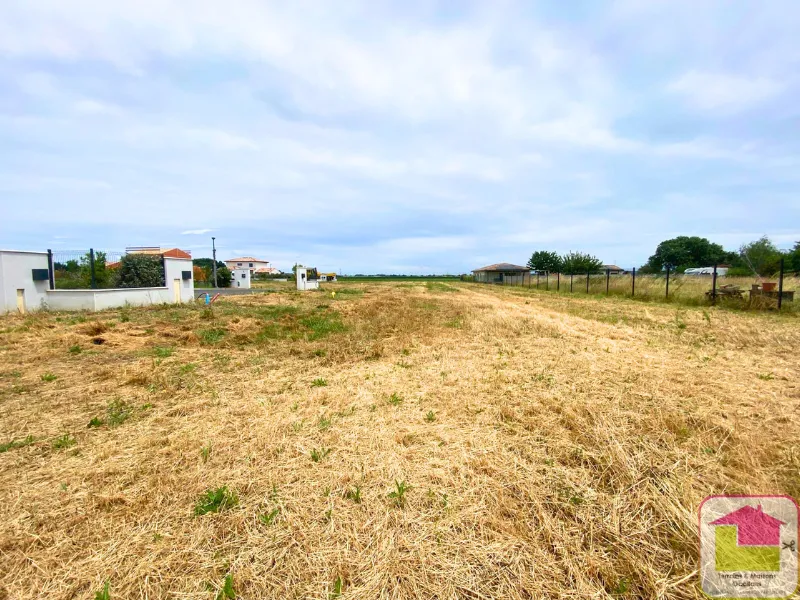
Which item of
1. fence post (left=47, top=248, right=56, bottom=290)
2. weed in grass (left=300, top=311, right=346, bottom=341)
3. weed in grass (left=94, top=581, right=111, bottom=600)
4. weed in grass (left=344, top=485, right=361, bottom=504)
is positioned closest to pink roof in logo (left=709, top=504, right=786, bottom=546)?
weed in grass (left=344, top=485, right=361, bottom=504)

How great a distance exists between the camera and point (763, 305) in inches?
480

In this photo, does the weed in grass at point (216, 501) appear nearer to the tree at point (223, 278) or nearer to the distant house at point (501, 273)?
the tree at point (223, 278)

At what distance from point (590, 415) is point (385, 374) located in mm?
2825

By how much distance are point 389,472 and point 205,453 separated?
165cm

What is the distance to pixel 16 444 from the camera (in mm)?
3266

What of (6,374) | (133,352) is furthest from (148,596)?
(133,352)

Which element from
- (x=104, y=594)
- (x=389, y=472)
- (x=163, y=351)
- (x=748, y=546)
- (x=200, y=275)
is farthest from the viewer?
(x=200, y=275)

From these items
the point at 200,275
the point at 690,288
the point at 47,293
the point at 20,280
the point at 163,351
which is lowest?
the point at 163,351

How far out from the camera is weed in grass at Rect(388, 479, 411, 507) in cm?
238

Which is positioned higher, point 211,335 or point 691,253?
point 691,253

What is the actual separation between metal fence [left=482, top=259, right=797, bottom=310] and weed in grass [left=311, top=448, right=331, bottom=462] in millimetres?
16300

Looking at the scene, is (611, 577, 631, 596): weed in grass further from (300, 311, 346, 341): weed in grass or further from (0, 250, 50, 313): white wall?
(0, 250, 50, 313): white wall

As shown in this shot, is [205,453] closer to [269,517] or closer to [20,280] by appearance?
[269,517]

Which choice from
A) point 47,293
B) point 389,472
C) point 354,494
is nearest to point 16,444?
point 354,494
